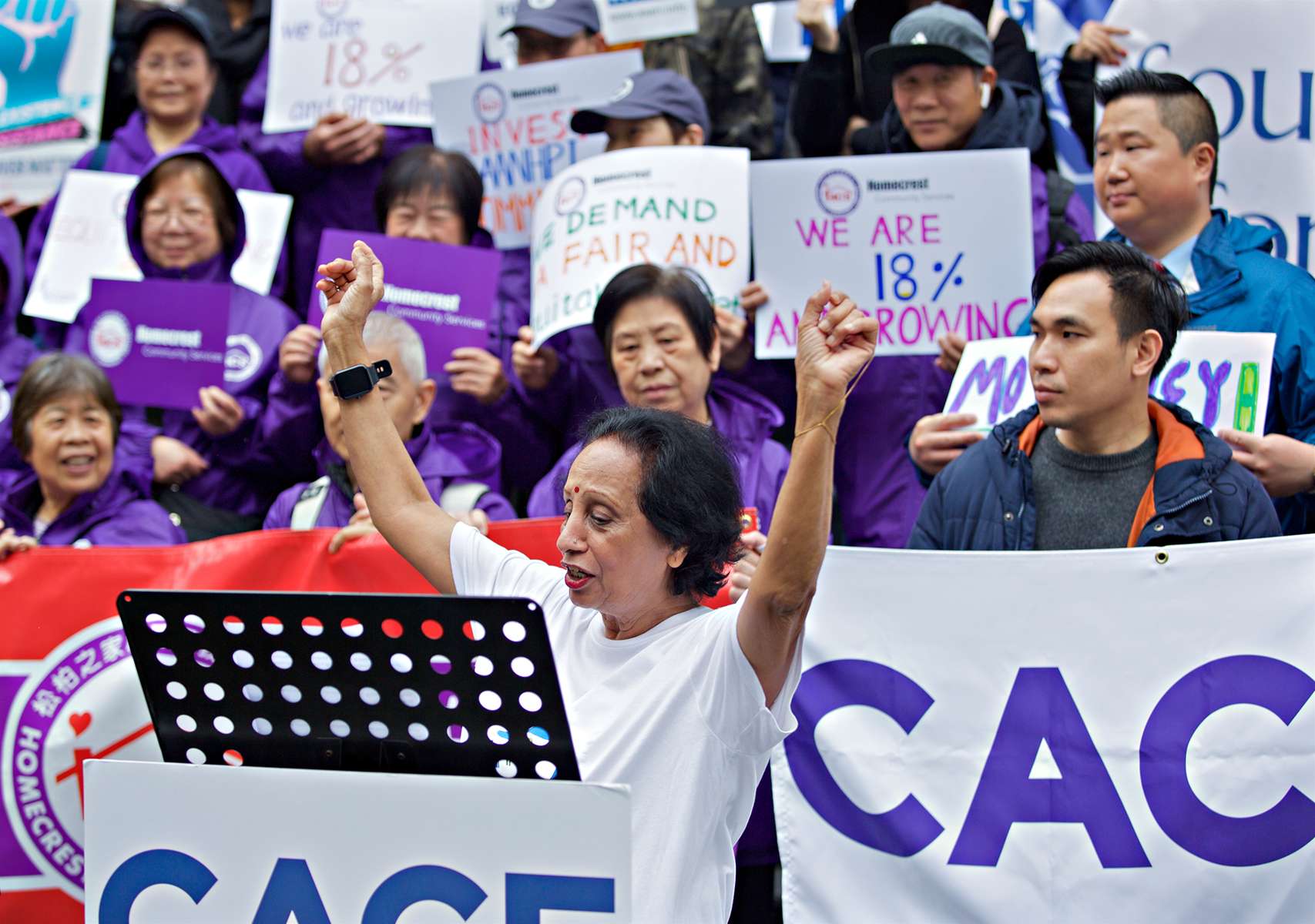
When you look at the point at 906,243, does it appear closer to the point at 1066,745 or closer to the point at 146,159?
the point at 1066,745

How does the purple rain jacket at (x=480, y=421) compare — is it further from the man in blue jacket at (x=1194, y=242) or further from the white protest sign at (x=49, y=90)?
the white protest sign at (x=49, y=90)

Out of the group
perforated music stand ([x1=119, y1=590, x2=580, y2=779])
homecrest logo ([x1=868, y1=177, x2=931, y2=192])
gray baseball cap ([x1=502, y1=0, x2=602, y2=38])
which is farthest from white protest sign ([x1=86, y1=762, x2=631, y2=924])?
gray baseball cap ([x1=502, y1=0, x2=602, y2=38])

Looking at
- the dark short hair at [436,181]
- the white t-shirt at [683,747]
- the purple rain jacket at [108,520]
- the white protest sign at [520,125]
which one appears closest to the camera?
the white t-shirt at [683,747]

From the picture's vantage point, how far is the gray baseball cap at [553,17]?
21.7 feet

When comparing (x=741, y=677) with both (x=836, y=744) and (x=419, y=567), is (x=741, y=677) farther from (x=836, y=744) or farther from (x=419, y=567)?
(x=836, y=744)

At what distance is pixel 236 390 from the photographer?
625cm

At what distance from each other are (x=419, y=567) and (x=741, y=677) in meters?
0.95

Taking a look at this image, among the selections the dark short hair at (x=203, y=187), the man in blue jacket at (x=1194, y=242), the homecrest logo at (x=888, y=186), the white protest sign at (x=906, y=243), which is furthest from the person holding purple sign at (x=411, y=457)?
the homecrest logo at (x=888, y=186)

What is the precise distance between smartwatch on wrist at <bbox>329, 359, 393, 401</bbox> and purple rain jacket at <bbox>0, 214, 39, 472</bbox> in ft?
9.75

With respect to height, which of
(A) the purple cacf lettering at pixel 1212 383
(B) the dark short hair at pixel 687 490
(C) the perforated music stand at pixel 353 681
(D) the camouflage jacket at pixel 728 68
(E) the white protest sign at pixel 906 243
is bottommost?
(C) the perforated music stand at pixel 353 681

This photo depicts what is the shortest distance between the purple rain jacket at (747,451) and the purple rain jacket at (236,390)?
1.44 m

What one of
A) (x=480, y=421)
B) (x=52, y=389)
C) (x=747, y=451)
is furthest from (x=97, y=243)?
(x=747, y=451)

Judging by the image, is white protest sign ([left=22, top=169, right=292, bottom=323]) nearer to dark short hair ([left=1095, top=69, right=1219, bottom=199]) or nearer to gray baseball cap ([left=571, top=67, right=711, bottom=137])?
gray baseball cap ([left=571, top=67, right=711, bottom=137])

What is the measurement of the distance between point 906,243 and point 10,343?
12.1ft
